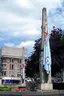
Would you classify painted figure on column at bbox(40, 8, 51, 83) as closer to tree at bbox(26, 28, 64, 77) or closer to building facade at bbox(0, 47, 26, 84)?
tree at bbox(26, 28, 64, 77)

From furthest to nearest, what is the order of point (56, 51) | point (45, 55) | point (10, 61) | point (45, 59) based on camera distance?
point (10, 61) < point (56, 51) < point (45, 55) < point (45, 59)

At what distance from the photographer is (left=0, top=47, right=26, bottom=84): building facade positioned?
16888cm

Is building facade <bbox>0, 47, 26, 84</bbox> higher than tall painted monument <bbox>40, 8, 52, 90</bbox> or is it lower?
higher

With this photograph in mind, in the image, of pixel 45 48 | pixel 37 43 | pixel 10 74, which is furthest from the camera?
pixel 10 74

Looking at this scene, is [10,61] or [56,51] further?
[10,61]

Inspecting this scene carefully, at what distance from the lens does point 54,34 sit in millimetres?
71000

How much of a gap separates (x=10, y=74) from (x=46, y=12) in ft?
418

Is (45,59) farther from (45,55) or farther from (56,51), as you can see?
(56,51)

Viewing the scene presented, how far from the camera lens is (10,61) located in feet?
569

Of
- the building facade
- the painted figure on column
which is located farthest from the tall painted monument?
the building facade

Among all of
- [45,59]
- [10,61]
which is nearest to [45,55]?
[45,59]

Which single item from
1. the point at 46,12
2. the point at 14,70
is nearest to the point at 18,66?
the point at 14,70

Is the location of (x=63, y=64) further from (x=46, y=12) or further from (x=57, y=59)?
(x=46, y=12)

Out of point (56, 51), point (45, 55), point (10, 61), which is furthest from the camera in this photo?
point (10, 61)
